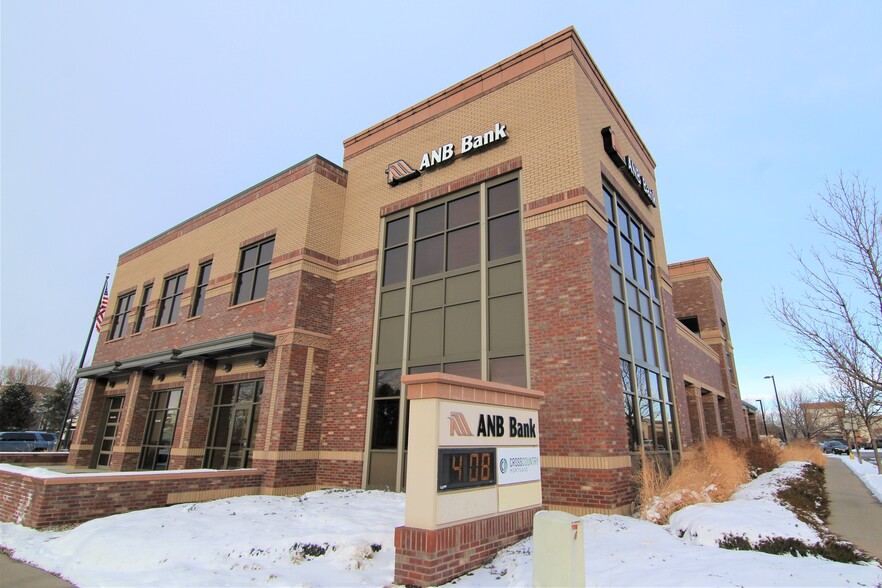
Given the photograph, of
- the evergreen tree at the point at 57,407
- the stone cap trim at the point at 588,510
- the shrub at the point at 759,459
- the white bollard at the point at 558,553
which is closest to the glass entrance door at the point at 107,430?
the stone cap trim at the point at 588,510

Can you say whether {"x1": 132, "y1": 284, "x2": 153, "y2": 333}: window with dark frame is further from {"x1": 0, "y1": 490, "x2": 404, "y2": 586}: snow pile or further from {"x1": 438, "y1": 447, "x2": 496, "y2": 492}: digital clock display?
{"x1": 438, "y1": 447, "x2": 496, "y2": 492}: digital clock display

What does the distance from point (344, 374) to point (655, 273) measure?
10991 mm

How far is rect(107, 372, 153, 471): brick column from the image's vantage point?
1792 cm

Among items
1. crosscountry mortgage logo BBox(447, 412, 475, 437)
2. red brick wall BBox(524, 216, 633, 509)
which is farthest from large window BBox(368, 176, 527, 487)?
crosscountry mortgage logo BBox(447, 412, 475, 437)

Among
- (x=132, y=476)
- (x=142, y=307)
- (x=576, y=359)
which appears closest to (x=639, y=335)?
(x=576, y=359)

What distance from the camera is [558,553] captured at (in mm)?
4246

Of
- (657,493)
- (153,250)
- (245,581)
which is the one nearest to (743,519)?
(657,493)

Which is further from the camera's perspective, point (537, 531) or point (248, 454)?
point (248, 454)

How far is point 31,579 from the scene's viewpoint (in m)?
6.63

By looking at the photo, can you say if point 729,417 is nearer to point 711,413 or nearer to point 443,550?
point 711,413

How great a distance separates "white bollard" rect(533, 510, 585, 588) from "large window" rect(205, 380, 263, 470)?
11998mm

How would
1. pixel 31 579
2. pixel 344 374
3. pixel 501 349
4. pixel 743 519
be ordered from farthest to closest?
pixel 344 374 < pixel 501 349 < pixel 743 519 < pixel 31 579

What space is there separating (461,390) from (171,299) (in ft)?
60.3

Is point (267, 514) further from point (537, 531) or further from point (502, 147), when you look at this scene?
point (502, 147)
